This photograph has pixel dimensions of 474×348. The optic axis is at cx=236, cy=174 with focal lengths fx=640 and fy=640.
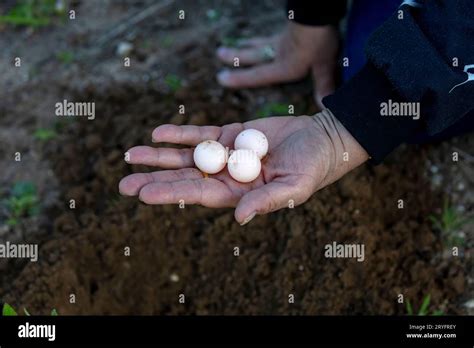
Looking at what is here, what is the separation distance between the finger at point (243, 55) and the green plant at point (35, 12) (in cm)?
106

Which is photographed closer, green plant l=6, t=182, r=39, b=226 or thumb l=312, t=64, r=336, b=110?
green plant l=6, t=182, r=39, b=226

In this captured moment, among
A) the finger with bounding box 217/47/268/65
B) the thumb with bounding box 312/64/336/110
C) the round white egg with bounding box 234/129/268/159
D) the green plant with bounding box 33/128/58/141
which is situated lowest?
the round white egg with bounding box 234/129/268/159

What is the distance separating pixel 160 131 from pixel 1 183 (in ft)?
3.68

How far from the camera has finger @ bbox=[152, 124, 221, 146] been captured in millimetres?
2207

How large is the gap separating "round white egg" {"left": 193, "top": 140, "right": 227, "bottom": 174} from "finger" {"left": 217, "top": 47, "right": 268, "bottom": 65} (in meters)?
1.19

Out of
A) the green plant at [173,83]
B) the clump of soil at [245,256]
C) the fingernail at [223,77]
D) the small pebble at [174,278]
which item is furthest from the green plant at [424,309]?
the green plant at [173,83]

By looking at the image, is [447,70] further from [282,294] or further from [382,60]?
[282,294]

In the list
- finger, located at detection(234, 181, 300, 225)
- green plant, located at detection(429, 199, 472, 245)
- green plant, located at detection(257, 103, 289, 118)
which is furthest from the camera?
green plant, located at detection(257, 103, 289, 118)

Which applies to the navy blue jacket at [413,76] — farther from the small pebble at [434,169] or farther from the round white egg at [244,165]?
the small pebble at [434,169]

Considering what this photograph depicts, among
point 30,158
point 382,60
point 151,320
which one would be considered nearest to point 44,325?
point 151,320

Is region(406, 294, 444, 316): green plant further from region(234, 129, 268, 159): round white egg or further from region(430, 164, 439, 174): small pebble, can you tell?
region(234, 129, 268, 159): round white egg

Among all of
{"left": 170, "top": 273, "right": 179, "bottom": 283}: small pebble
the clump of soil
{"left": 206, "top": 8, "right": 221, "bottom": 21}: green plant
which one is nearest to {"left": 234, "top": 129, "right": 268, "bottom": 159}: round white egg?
the clump of soil

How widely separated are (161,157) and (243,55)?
1.30 meters

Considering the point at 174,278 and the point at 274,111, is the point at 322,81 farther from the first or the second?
the point at 174,278
